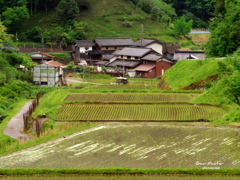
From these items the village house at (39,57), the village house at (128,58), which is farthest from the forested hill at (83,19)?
the village house at (128,58)

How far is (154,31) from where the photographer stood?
6556 cm

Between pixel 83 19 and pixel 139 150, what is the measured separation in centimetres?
5235

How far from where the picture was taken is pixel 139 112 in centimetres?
2231

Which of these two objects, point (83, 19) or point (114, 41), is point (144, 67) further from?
point (83, 19)

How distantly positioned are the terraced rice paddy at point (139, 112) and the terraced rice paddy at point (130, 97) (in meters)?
2.15

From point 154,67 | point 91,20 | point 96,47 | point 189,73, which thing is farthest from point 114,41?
point 189,73

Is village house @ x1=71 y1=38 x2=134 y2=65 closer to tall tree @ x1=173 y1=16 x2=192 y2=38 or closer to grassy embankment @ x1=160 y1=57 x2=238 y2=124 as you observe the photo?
tall tree @ x1=173 y1=16 x2=192 y2=38

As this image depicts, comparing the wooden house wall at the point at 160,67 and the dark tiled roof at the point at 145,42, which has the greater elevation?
the dark tiled roof at the point at 145,42

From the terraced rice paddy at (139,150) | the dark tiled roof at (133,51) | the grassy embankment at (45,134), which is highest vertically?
the dark tiled roof at (133,51)

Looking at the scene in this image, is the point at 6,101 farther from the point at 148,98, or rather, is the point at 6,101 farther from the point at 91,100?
the point at 148,98

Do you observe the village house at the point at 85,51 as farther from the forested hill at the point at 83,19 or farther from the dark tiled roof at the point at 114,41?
the forested hill at the point at 83,19

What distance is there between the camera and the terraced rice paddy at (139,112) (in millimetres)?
21297

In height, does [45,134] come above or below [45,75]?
below

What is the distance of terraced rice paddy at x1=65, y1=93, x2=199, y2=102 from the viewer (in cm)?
2609
